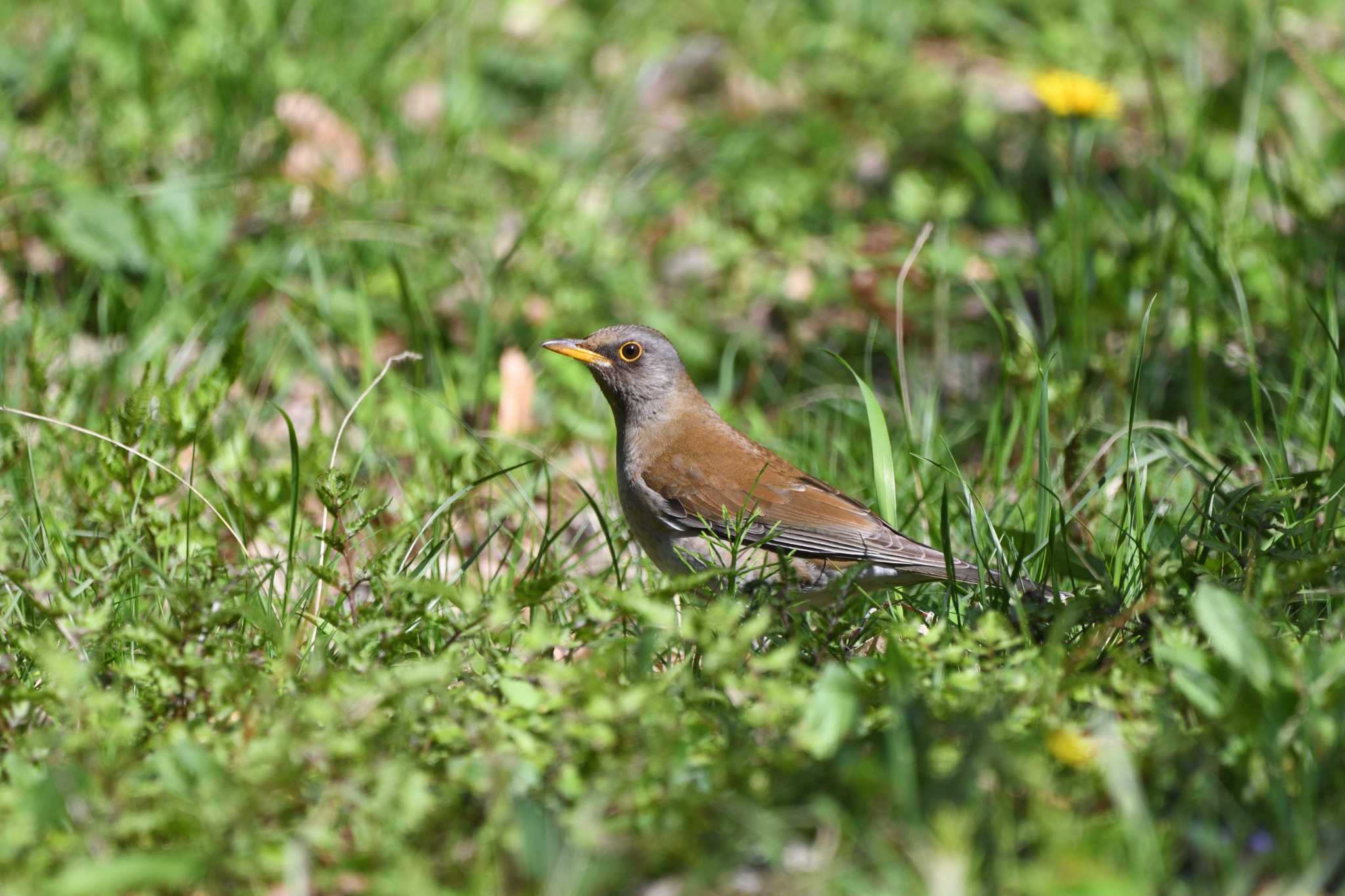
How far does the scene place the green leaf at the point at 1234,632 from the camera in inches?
101

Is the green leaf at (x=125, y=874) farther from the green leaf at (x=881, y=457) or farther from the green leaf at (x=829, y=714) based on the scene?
the green leaf at (x=881, y=457)

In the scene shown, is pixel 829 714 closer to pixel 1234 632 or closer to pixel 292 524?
pixel 1234 632

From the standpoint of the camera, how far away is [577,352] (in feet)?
16.1

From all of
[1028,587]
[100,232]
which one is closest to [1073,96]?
[1028,587]

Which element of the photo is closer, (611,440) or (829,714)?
(829,714)

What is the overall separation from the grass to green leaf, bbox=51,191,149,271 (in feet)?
0.05

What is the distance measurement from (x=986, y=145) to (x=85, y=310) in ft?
15.0

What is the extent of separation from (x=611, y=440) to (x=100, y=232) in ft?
7.60

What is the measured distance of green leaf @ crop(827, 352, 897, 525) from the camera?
3.66m

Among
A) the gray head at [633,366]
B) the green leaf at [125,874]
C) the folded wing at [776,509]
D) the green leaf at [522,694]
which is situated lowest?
the folded wing at [776,509]

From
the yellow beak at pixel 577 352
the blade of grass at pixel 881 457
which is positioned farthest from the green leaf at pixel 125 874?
the yellow beak at pixel 577 352

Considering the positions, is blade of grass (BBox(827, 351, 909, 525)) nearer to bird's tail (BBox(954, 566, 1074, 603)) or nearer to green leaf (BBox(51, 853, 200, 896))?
bird's tail (BBox(954, 566, 1074, 603))

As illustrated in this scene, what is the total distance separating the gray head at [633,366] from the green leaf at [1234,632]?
252cm

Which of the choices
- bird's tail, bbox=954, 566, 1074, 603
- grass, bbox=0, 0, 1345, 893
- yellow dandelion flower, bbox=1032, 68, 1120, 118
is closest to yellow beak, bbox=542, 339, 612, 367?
grass, bbox=0, 0, 1345, 893
